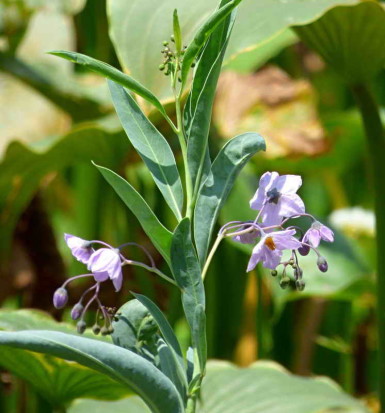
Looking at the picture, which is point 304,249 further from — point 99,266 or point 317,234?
point 99,266

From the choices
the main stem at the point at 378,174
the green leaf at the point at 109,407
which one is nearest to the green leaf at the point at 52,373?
the green leaf at the point at 109,407

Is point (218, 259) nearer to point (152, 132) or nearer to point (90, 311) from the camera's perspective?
point (90, 311)

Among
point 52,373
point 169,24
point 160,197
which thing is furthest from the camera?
point 160,197

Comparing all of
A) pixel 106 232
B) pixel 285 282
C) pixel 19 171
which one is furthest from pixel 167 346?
pixel 106 232

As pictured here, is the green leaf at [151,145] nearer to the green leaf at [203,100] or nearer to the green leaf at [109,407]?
the green leaf at [203,100]

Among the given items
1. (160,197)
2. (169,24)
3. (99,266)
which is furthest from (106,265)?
(160,197)

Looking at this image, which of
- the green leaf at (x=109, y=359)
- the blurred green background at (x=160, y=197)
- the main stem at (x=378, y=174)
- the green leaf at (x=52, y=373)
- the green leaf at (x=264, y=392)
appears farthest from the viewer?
the blurred green background at (x=160, y=197)

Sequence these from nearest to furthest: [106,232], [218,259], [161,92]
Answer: [161,92] → [218,259] → [106,232]
